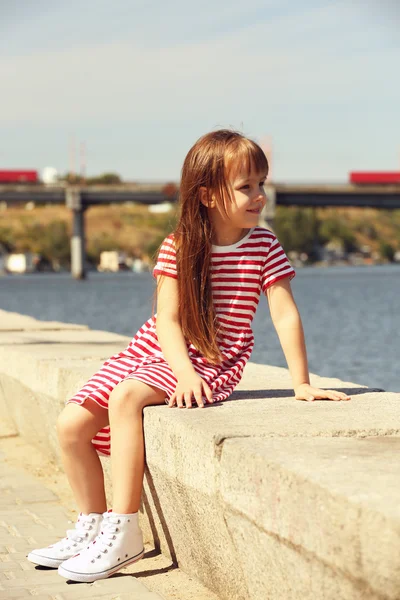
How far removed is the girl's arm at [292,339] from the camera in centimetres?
386

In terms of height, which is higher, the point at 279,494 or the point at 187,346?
the point at 187,346

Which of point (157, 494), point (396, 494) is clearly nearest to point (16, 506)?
point (157, 494)

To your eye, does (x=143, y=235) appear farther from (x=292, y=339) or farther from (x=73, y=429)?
(x=73, y=429)

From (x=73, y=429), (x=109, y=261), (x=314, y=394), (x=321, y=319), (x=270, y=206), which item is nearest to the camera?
(x=73, y=429)

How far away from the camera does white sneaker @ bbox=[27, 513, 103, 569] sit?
3.59m

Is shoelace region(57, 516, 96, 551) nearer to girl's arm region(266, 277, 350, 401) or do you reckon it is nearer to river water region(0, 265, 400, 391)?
girl's arm region(266, 277, 350, 401)

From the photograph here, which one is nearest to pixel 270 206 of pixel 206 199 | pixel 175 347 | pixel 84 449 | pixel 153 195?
pixel 153 195

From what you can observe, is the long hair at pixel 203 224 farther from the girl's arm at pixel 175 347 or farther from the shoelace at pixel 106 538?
the shoelace at pixel 106 538

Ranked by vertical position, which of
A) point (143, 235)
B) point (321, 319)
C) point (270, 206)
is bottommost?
point (143, 235)

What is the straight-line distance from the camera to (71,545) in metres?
3.60

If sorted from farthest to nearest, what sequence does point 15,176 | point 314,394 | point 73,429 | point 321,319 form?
point 15,176 < point 321,319 < point 314,394 < point 73,429

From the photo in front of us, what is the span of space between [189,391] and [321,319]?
36308 mm

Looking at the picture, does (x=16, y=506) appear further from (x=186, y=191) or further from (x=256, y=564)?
(x=256, y=564)

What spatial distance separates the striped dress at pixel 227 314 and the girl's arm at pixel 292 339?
6 centimetres
